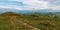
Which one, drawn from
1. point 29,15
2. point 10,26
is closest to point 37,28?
point 29,15

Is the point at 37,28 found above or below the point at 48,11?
below

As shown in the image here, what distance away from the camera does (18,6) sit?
3.15 meters

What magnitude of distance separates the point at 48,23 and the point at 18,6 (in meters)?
0.82

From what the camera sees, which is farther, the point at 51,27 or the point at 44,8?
the point at 44,8

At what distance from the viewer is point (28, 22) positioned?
9.84 feet

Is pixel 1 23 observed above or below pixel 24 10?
below

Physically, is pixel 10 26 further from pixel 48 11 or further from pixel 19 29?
pixel 48 11

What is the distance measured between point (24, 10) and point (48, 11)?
1.91ft

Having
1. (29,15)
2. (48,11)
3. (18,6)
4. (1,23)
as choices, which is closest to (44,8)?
(48,11)

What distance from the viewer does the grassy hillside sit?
2904 mm

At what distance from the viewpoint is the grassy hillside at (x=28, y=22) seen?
2.90m

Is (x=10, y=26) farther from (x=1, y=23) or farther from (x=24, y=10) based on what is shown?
(x=24, y=10)

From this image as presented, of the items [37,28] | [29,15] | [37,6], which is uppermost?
[37,6]

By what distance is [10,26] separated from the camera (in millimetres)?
2912
